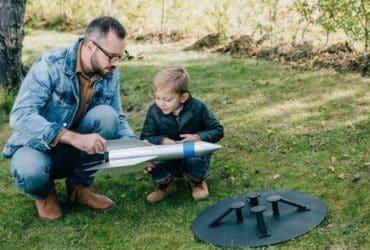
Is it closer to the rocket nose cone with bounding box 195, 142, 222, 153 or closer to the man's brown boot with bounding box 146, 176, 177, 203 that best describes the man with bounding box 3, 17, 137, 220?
the man's brown boot with bounding box 146, 176, 177, 203

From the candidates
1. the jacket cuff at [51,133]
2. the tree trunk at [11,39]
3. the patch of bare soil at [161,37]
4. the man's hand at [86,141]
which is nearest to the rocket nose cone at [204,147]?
the man's hand at [86,141]

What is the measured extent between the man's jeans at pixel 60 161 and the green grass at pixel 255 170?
0.24 m

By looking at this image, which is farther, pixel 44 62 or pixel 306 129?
pixel 306 129

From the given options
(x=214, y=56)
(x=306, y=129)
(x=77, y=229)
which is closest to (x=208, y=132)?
(x=77, y=229)

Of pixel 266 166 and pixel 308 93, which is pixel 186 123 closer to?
pixel 266 166

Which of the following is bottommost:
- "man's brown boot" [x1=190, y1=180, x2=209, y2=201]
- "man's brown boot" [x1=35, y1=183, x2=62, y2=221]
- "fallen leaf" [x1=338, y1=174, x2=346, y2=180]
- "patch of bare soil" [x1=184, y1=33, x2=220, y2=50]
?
"man's brown boot" [x1=35, y1=183, x2=62, y2=221]

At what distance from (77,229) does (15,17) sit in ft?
9.78

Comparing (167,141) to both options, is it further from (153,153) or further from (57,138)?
(57,138)

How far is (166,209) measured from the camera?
4059 millimetres

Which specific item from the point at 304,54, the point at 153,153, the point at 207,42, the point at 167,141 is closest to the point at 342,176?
the point at 167,141

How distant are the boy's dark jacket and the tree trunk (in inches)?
103

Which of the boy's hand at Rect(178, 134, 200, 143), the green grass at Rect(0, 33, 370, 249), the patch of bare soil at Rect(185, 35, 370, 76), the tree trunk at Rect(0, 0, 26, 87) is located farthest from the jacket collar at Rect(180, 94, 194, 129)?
the tree trunk at Rect(0, 0, 26, 87)

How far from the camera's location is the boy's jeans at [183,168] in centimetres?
407

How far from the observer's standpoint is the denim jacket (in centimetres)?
375
